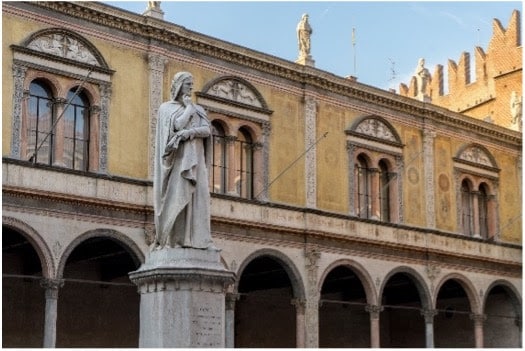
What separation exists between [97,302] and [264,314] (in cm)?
626

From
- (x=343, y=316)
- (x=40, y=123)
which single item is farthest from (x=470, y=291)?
(x=40, y=123)

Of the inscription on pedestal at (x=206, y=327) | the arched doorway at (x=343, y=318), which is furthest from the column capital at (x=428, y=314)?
the inscription on pedestal at (x=206, y=327)

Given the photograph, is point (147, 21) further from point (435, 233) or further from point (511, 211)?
point (511, 211)

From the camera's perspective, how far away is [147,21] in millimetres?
24672

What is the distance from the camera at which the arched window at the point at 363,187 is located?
29.4 metres

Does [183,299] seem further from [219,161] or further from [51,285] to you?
[219,161]

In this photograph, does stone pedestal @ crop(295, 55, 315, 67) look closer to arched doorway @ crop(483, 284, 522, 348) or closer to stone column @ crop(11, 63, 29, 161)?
stone column @ crop(11, 63, 29, 161)

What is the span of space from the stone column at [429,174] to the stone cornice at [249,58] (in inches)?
24.2

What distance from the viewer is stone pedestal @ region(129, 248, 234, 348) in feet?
32.3

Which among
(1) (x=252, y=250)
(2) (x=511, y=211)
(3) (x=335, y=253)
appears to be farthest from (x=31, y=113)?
(2) (x=511, y=211)

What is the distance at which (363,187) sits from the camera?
97.4 feet

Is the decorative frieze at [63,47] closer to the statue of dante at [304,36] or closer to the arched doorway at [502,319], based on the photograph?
the statue of dante at [304,36]

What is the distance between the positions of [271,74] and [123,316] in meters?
7.11

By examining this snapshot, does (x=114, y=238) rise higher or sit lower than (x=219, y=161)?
lower
